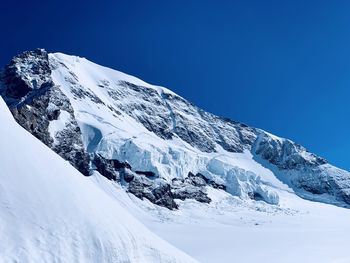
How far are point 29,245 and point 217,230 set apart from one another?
56.4 meters

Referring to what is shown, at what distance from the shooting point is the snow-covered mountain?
68250 millimetres

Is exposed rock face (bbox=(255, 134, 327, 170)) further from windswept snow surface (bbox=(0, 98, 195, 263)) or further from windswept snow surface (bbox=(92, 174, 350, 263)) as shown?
windswept snow surface (bbox=(0, 98, 195, 263))

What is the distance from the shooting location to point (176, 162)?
342 ft

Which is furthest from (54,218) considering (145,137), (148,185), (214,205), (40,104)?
(145,137)

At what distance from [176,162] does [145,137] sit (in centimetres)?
1315

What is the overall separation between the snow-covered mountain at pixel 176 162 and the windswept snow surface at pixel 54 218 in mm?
926

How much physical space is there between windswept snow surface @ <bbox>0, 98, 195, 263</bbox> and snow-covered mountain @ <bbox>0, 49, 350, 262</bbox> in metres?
0.93

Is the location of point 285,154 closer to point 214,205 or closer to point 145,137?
point 145,137

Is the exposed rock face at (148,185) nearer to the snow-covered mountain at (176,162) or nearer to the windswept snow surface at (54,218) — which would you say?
the snow-covered mountain at (176,162)

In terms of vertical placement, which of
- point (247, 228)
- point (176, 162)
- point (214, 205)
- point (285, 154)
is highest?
point (285, 154)

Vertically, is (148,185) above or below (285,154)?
below

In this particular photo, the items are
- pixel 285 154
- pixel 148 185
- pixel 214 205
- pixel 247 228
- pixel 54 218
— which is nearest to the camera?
pixel 54 218

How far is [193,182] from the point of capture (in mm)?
101500

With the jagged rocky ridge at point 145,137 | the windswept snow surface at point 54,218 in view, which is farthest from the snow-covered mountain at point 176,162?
the windswept snow surface at point 54,218
